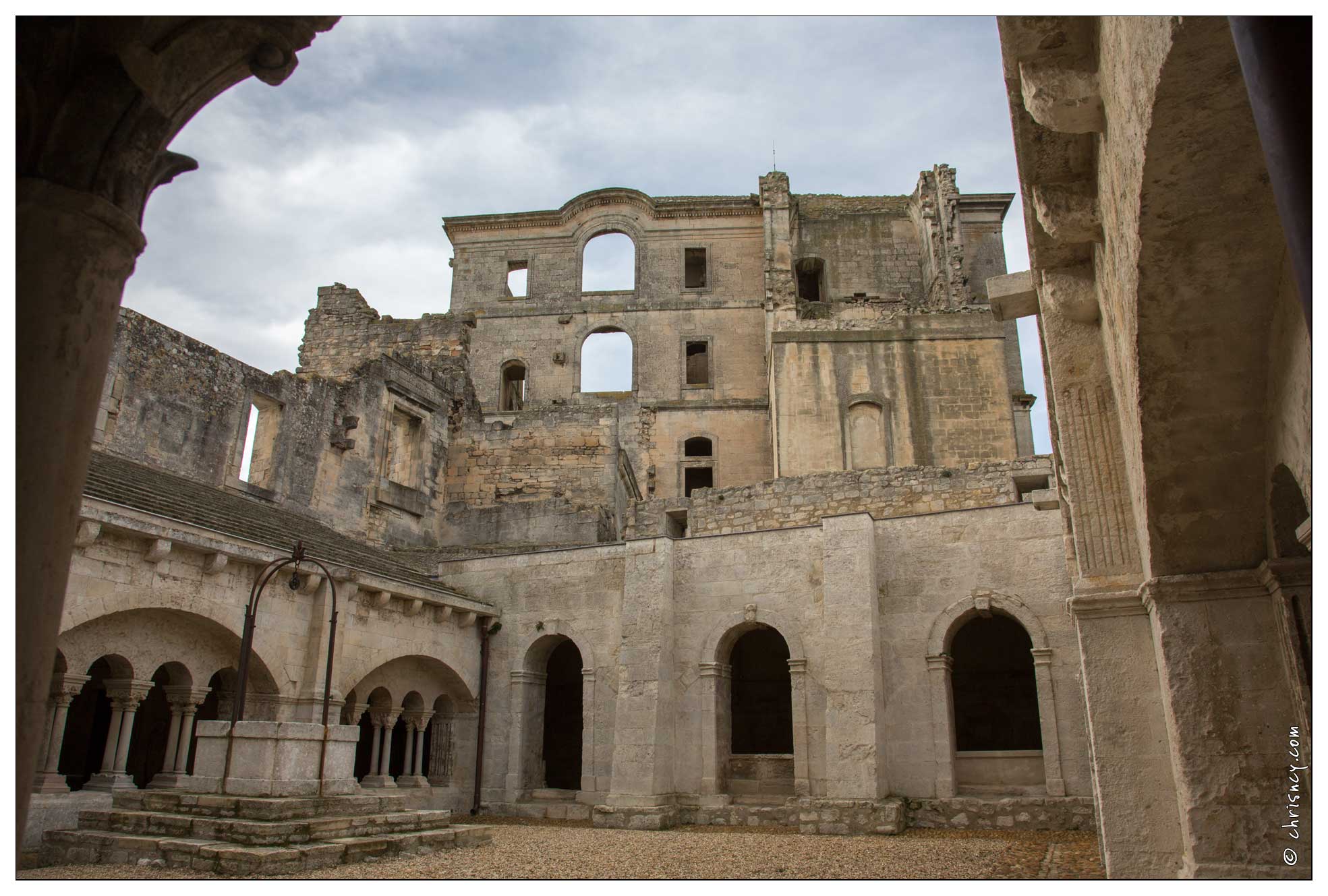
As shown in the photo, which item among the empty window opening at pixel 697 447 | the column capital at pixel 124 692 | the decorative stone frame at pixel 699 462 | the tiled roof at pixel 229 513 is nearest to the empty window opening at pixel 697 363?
the empty window opening at pixel 697 447

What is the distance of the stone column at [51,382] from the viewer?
1.99 metres

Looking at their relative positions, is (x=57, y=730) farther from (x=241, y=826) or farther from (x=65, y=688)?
(x=241, y=826)

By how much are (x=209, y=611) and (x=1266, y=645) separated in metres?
11.0

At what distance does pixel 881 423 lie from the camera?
22188 millimetres

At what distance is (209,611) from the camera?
37.3 ft

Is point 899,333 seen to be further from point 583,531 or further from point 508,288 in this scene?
point 508,288

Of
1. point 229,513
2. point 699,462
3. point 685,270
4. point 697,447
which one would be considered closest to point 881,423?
point 699,462

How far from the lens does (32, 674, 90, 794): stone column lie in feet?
32.0

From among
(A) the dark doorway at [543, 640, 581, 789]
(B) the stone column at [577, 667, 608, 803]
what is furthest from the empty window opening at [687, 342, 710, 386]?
(B) the stone column at [577, 667, 608, 803]

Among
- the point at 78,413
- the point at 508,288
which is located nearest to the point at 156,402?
the point at 78,413

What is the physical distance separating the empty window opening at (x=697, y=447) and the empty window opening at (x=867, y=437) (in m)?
6.73

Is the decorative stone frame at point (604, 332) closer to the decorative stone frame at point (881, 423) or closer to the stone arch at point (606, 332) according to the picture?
the stone arch at point (606, 332)

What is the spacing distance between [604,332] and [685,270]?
3.77 meters

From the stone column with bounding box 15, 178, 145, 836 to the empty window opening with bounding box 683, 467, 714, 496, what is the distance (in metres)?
25.5
